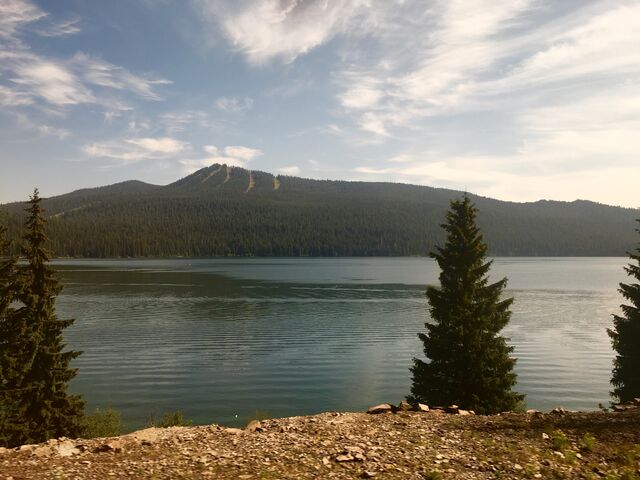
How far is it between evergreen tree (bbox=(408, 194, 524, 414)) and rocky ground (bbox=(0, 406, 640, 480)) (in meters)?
11.2

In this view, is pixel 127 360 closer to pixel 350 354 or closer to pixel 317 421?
pixel 350 354

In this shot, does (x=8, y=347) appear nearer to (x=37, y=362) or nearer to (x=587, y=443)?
(x=37, y=362)

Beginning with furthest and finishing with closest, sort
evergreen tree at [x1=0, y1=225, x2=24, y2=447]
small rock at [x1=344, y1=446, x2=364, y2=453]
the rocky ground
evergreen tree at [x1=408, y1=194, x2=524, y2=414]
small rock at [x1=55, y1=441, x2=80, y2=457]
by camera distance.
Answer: evergreen tree at [x1=408, y1=194, x2=524, y2=414] < evergreen tree at [x1=0, y1=225, x2=24, y2=447] < small rock at [x1=344, y1=446, x2=364, y2=453] < small rock at [x1=55, y1=441, x2=80, y2=457] < the rocky ground

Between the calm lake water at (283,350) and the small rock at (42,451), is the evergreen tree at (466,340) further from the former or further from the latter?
the small rock at (42,451)

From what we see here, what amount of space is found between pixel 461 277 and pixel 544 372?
25.1 meters

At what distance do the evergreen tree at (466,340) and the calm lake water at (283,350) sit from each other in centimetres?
1080

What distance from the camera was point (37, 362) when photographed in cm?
2645

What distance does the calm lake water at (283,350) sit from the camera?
131 feet

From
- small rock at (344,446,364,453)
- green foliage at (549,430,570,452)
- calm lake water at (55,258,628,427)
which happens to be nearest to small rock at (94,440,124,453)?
small rock at (344,446,364,453)

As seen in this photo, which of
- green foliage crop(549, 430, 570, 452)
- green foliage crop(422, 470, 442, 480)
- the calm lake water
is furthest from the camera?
the calm lake water

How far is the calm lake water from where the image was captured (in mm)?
40031

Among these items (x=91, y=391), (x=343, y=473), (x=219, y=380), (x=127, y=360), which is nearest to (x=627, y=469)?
(x=343, y=473)

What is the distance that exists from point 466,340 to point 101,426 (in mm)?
24580

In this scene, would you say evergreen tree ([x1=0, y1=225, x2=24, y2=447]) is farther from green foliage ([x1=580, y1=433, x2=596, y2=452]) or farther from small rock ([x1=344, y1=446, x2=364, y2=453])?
green foliage ([x1=580, y1=433, x2=596, y2=452])
